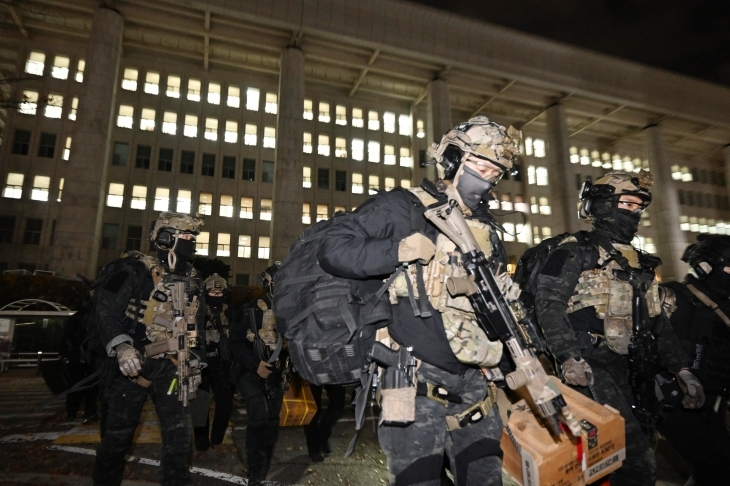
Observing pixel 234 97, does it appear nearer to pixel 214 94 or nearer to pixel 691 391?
pixel 214 94

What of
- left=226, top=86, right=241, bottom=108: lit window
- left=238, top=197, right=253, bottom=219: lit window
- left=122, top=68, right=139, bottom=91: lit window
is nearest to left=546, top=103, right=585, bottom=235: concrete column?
left=238, top=197, right=253, bottom=219: lit window

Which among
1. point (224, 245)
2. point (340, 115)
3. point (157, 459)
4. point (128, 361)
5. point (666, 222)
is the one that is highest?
point (340, 115)

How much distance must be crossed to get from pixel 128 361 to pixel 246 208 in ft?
114

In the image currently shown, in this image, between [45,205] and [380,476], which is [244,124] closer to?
[45,205]

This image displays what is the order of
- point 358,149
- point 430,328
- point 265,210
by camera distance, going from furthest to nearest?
point 358,149 < point 265,210 < point 430,328

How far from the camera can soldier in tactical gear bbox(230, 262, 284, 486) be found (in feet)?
14.6

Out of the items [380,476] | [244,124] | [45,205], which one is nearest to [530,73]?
[244,124]

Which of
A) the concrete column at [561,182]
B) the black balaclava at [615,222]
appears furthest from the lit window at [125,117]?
the black balaclava at [615,222]

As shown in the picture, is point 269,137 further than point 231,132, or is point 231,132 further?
point 269,137

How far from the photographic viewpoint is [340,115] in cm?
4044

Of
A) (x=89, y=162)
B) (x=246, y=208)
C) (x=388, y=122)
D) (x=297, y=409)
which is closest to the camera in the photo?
(x=297, y=409)

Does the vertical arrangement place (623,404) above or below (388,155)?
below

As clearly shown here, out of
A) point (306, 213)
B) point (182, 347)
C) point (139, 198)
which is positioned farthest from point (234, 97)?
point (182, 347)

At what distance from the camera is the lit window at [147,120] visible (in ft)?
115
